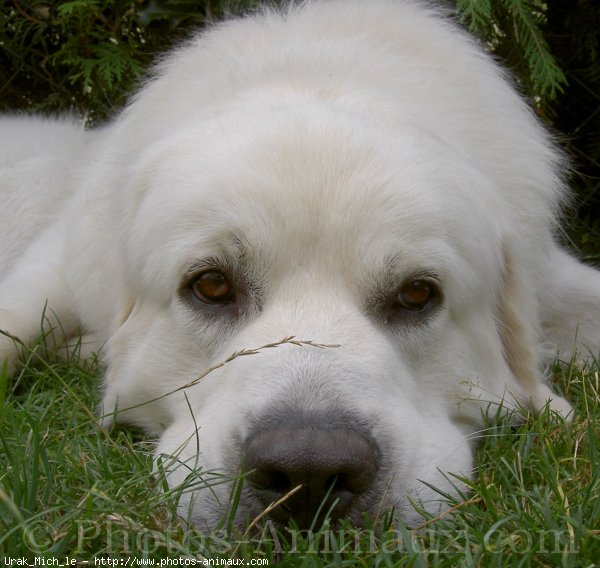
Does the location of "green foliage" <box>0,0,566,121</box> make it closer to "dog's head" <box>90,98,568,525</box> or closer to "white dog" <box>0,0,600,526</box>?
"white dog" <box>0,0,600,526</box>

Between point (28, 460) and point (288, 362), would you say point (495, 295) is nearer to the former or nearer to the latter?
point (288, 362)

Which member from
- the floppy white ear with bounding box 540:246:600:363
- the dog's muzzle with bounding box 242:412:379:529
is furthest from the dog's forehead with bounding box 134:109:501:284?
the floppy white ear with bounding box 540:246:600:363

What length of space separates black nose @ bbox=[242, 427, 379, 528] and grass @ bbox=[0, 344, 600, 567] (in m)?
0.05

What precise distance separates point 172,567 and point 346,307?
84 cm

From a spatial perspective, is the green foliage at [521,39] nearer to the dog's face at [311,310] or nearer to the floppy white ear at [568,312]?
the floppy white ear at [568,312]

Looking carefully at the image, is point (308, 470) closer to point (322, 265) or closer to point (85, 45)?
point (322, 265)

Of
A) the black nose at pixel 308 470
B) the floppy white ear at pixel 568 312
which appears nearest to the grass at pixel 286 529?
the black nose at pixel 308 470

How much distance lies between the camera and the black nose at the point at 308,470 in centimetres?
186

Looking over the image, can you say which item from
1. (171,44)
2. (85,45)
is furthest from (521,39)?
(85,45)

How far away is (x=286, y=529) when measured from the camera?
6.17ft

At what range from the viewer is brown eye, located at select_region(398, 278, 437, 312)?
2451 mm

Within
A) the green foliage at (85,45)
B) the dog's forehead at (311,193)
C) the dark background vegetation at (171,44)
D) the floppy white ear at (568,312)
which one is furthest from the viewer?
the green foliage at (85,45)

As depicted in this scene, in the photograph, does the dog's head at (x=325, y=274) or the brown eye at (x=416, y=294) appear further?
A: the brown eye at (x=416, y=294)

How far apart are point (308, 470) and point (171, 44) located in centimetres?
325
